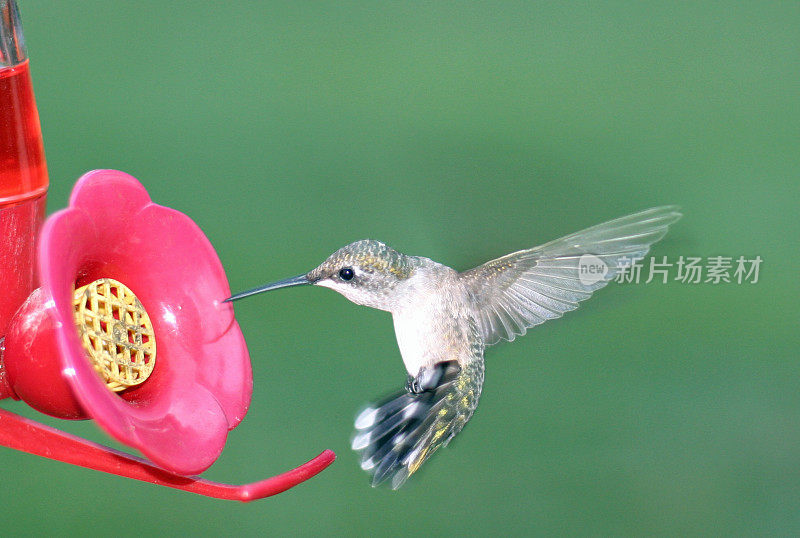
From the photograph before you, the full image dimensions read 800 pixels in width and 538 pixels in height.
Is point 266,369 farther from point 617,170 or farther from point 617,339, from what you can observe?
point 617,170

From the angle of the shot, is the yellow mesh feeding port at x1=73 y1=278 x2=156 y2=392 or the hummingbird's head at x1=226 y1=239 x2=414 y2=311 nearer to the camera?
the yellow mesh feeding port at x1=73 y1=278 x2=156 y2=392

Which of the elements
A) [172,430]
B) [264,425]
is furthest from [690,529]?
[172,430]

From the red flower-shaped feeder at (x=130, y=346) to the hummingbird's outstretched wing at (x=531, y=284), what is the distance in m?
0.64

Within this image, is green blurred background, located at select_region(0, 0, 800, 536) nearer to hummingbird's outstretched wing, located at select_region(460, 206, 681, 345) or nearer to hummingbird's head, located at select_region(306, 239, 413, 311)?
hummingbird's outstretched wing, located at select_region(460, 206, 681, 345)

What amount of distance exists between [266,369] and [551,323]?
2024 mm

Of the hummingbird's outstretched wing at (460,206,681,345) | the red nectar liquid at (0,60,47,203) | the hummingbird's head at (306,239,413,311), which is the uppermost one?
the red nectar liquid at (0,60,47,203)

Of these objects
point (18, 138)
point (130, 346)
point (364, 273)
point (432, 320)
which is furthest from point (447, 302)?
point (18, 138)

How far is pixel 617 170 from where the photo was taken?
5332 mm

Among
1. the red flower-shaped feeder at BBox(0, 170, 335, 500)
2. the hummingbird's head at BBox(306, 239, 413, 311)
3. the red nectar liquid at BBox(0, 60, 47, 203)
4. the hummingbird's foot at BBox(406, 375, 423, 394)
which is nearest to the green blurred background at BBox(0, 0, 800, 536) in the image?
the hummingbird's head at BBox(306, 239, 413, 311)

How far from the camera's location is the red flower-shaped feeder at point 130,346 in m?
1.44

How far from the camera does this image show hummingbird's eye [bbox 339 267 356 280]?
190 centimetres

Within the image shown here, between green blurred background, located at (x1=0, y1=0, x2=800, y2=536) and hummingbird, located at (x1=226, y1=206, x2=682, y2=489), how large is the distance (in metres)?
0.06

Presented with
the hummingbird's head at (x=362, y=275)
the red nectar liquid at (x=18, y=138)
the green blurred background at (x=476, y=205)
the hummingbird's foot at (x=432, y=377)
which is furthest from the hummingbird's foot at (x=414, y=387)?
the red nectar liquid at (x=18, y=138)

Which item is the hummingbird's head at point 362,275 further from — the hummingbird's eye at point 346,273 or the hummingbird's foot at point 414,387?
the hummingbird's foot at point 414,387
